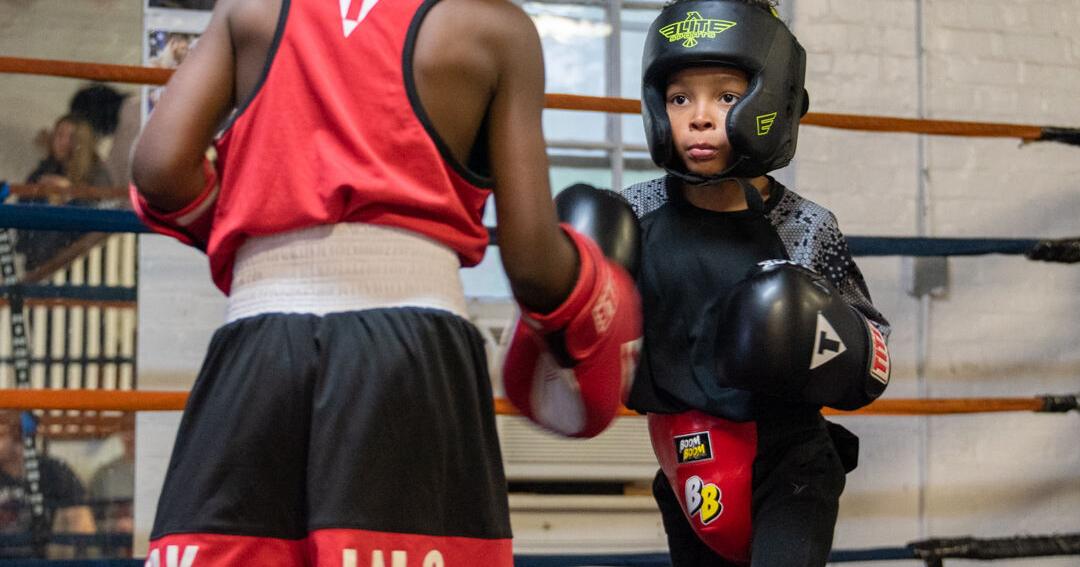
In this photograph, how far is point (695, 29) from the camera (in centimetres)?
184

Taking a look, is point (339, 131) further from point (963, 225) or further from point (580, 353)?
point (963, 225)

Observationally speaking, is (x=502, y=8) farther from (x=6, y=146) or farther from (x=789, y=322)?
(x=6, y=146)

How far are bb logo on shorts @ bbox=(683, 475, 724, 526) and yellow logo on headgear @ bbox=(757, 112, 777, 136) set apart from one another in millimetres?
505

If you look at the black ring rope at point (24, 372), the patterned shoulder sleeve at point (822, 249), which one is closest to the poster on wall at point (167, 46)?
the black ring rope at point (24, 372)

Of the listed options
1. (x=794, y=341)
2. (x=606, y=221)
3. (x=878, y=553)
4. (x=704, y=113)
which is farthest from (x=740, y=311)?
(x=878, y=553)

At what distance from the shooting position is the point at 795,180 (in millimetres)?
3277

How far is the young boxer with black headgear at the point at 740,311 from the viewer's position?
67.0 inches

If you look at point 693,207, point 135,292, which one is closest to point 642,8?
point 135,292

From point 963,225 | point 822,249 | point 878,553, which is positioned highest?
point 822,249

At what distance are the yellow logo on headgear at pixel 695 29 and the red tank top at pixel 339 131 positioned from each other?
0.73 metres

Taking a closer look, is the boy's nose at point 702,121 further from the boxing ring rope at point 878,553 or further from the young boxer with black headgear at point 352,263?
the boxing ring rope at point 878,553

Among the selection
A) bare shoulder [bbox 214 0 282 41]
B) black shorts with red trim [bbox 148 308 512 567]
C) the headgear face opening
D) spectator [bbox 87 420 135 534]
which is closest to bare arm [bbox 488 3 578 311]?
black shorts with red trim [bbox 148 308 512 567]

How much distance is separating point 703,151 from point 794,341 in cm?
33

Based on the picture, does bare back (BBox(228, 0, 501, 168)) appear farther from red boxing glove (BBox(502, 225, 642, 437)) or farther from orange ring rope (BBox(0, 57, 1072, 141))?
orange ring rope (BBox(0, 57, 1072, 141))
